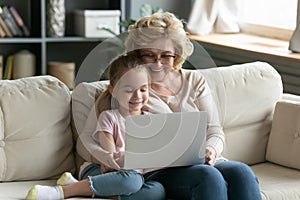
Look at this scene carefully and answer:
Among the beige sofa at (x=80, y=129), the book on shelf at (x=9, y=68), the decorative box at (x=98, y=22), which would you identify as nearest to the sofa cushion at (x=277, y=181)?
the beige sofa at (x=80, y=129)

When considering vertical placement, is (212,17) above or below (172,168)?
above

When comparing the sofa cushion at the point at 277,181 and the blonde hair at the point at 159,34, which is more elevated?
the blonde hair at the point at 159,34

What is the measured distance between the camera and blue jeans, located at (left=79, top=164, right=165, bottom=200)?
2.57 m

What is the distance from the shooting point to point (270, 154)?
327 centimetres

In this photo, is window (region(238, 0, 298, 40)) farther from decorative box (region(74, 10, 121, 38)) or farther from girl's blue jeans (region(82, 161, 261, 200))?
girl's blue jeans (region(82, 161, 261, 200))

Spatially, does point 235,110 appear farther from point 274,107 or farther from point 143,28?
point 143,28

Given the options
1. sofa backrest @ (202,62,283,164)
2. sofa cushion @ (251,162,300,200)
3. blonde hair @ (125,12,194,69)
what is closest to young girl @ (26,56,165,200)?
blonde hair @ (125,12,194,69)

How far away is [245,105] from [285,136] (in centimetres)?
23

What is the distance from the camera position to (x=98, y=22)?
506cm

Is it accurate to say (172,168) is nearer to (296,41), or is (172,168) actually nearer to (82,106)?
(82,106)

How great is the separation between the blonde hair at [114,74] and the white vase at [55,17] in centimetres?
227

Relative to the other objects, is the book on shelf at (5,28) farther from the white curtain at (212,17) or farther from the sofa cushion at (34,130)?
the sofa cushion at (34,130)

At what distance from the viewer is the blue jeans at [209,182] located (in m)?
2.61

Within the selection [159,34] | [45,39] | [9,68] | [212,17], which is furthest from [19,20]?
[159,34]
